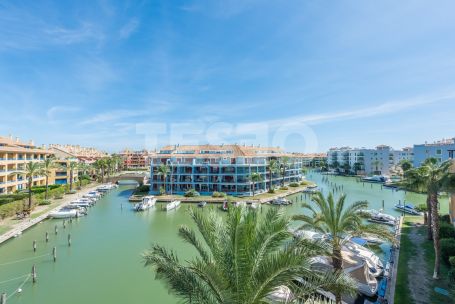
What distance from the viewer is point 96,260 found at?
24281 mm

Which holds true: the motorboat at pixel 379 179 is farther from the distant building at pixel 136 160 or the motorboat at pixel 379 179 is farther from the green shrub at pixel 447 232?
the distant building at pixel 136 160

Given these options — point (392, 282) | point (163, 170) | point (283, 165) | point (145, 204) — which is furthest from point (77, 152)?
point (392, 282)

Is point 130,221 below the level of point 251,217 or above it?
below

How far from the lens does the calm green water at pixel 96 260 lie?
18000 millimetres

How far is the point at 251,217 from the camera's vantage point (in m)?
8.51

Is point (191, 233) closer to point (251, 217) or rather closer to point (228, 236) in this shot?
point (228, 236)

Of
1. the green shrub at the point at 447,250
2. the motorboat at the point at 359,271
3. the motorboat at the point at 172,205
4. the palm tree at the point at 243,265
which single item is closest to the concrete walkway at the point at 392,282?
the motorboat at the point at 359,271

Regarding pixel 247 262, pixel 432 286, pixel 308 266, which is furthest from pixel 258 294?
pixel 432 286

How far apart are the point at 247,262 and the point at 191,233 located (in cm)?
244

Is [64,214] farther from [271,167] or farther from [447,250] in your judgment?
[447,250]

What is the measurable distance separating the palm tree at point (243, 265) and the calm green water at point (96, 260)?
11.1 m

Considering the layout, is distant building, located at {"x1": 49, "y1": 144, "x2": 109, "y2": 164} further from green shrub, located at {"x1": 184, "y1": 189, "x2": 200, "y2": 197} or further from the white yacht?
green shrub, located at {"x1": 184, "y1": 189, "x2": 200, "y2": 197}

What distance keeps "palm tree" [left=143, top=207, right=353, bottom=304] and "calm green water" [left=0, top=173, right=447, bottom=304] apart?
11.1 meters

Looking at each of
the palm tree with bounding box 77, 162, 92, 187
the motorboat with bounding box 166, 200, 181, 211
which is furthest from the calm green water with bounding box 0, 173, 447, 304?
the palm tree with bounding box 77, 162, 92, 187
